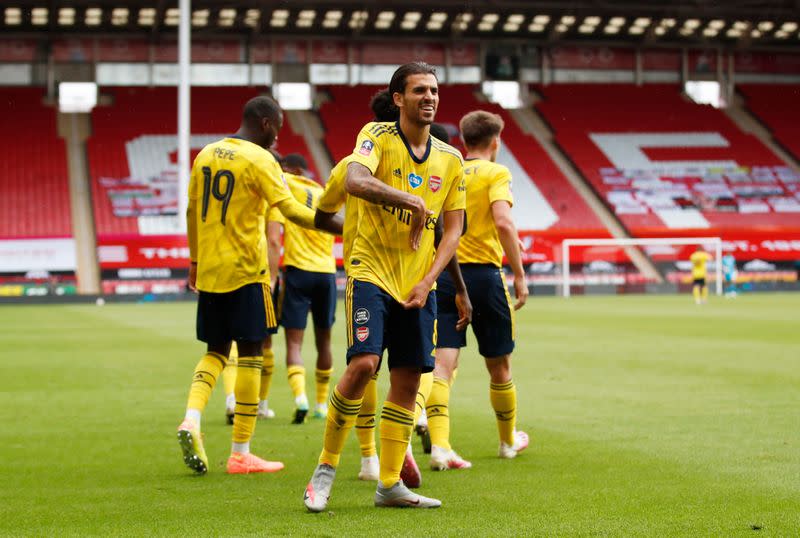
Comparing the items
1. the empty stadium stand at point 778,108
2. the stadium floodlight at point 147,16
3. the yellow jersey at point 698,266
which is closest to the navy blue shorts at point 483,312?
the yellow jersey at point 698,266

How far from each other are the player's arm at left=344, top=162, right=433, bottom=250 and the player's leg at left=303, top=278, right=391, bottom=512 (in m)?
0.42

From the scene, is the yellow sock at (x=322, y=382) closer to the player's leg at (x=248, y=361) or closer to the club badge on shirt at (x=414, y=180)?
the player's leg at (x=248, y=361)

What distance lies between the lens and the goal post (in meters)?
41.5

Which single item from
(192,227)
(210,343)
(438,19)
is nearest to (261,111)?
(192,227)

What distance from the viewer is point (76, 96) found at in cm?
4803

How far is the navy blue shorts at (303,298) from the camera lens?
948 cm

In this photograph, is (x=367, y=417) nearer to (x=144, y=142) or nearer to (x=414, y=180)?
(x=414, y=180)

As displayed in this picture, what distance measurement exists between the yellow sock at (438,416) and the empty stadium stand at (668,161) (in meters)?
38.2

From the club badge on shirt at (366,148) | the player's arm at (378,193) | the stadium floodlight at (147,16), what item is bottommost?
the player's arm at (378,193)

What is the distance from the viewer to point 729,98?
174ft

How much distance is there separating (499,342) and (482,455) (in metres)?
0.77

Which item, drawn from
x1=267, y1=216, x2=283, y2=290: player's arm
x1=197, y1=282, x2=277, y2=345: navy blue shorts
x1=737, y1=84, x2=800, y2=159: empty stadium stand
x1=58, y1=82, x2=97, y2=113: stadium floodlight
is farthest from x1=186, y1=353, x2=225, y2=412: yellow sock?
x1=737, y1=84, x2=800, y2=159: empty stadium stand

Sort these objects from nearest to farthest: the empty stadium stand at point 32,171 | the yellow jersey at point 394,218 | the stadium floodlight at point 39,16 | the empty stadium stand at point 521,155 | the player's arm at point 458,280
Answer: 1. the yellow jersey at point 394,218
2. the player's arm at point 458,280
3. the empty stadium stand at point 32,171
4. the empty stadium stand at point 521,155
5. the stadium floodlight at point 39,16

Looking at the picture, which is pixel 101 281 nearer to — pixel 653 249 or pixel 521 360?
pixel 653 249
